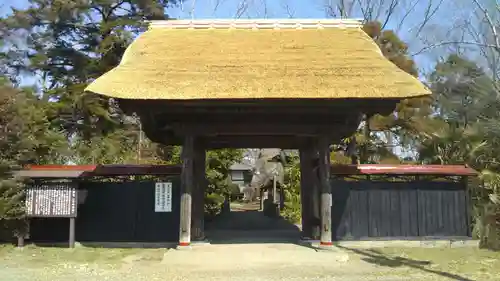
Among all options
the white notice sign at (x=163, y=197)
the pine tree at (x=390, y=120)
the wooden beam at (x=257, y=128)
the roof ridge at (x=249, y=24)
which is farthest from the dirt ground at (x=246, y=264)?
the pine tree at (x=390, y=120)

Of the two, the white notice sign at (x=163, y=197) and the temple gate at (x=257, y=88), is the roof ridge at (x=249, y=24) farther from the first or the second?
the white notice sign at (x=163, y=197)

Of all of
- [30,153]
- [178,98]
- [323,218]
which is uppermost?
[178,98]

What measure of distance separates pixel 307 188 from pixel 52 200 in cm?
679

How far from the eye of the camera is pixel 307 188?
1245 centimetres

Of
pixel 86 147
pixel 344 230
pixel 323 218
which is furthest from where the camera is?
pixel 86 147

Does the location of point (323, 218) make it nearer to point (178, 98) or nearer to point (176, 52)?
point (178, 98)

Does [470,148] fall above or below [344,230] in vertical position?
above

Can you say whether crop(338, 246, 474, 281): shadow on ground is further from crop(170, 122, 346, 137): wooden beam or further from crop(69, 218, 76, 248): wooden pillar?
crop(69, 218, 76, 248): wooden pillar

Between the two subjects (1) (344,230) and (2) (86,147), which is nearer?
(1) (344,230)

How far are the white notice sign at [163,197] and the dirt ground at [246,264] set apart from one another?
1113 mm

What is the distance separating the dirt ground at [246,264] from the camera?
806cm

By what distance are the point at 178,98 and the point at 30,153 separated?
204 inches

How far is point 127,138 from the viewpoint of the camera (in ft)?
76.9

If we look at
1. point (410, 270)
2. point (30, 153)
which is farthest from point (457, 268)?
point (30, 153)
